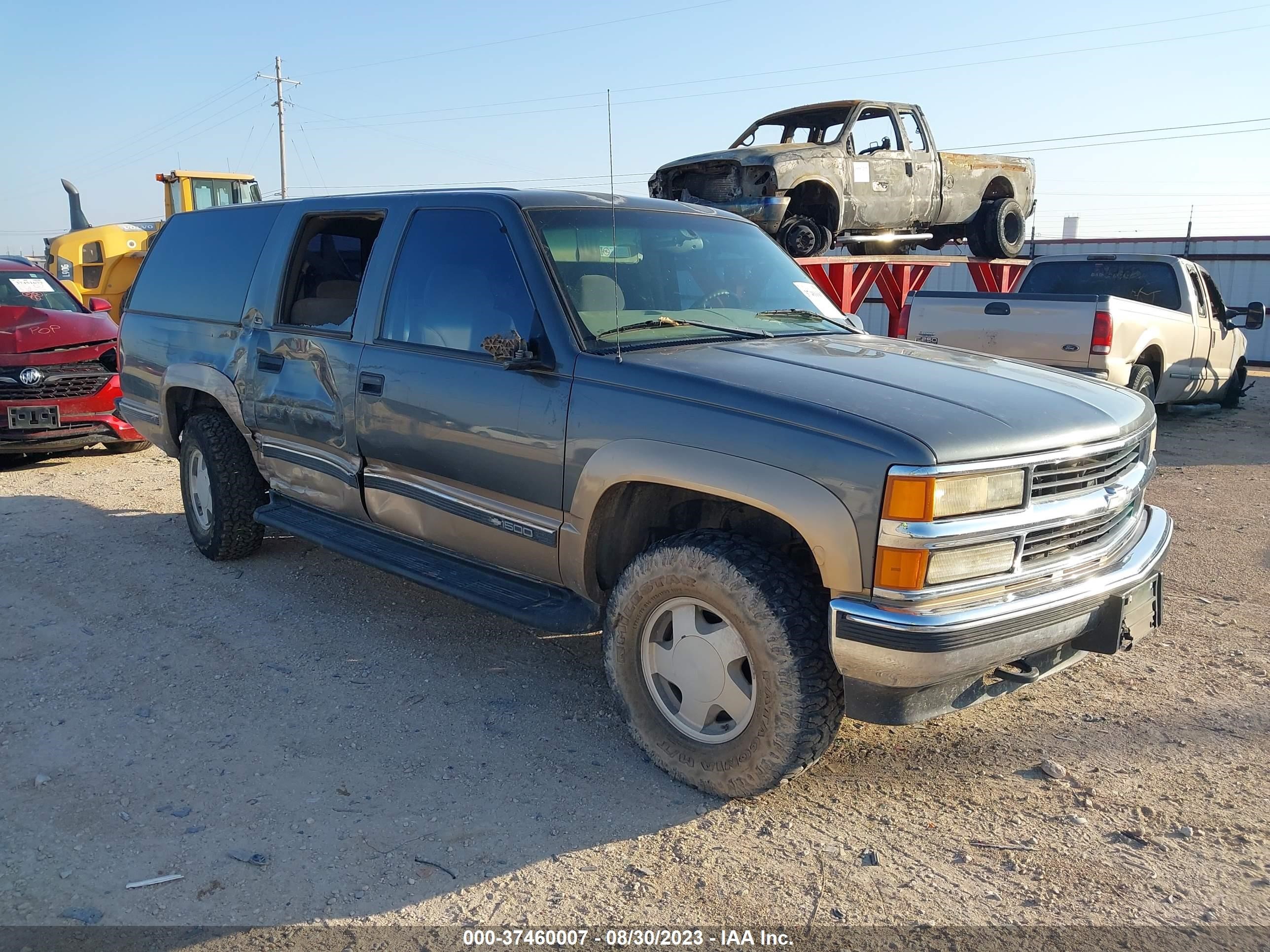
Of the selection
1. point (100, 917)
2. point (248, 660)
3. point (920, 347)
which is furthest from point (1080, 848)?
point (248, 660)

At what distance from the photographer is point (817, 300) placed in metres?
4.61

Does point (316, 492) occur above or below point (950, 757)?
above

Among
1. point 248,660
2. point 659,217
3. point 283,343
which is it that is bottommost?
point 248,660

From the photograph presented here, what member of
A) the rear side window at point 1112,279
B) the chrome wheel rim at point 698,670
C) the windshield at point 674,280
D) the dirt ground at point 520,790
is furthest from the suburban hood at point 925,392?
the rear side window at point 1112,279

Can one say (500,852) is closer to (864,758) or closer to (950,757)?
(864,758)

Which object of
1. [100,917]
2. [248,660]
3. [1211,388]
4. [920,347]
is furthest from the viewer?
[1211,388]

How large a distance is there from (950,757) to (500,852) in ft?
5.30

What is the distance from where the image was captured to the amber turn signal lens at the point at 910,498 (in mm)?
2734

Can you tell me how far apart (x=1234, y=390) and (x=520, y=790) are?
11.9m

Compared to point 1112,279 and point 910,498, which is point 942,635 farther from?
point 1112,279

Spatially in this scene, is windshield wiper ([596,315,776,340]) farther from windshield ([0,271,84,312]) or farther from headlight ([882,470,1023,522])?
windshield ([0,271,84,312])

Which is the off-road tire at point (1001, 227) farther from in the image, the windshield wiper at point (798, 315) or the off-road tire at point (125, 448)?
the off-road tire at point (125, 448)

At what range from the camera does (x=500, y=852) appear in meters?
2.99

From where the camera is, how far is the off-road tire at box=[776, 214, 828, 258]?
1037cm
